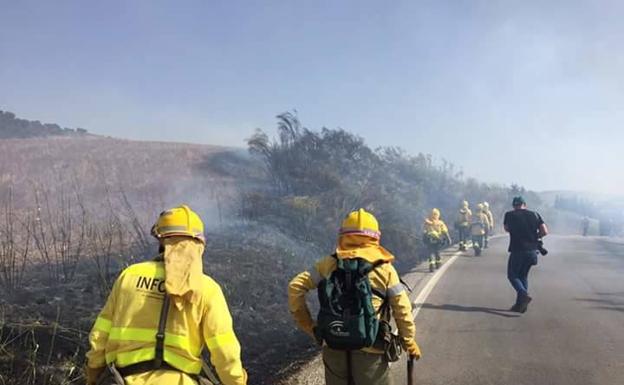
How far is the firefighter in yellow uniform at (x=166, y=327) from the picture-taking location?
2.67m

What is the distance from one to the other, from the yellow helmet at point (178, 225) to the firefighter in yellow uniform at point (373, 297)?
1.09 metres

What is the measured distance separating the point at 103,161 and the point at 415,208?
12842 mm

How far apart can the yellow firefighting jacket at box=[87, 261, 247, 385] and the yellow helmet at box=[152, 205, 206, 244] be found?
194 millimetres

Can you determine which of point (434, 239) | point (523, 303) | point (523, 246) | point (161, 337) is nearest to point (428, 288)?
point (523, 303)

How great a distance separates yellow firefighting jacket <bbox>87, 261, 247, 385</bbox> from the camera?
2682 millimetres

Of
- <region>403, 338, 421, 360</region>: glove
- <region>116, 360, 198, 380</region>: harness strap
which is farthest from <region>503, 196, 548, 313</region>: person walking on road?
<region>116, 360, 198, 380</region>: harness strap

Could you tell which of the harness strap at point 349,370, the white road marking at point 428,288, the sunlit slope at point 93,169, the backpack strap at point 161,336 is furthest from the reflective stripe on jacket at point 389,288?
the sunlit slope at point 93,169

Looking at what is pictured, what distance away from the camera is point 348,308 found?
3504 mm

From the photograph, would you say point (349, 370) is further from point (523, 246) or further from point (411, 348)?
point (523, 246)

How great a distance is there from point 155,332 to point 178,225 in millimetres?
555

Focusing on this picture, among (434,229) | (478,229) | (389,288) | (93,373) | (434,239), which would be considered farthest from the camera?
(478,229)

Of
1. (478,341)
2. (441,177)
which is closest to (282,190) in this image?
(478,341)

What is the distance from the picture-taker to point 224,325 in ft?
9.13

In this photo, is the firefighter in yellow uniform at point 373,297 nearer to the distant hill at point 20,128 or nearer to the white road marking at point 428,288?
the white road marking at point 428,288
